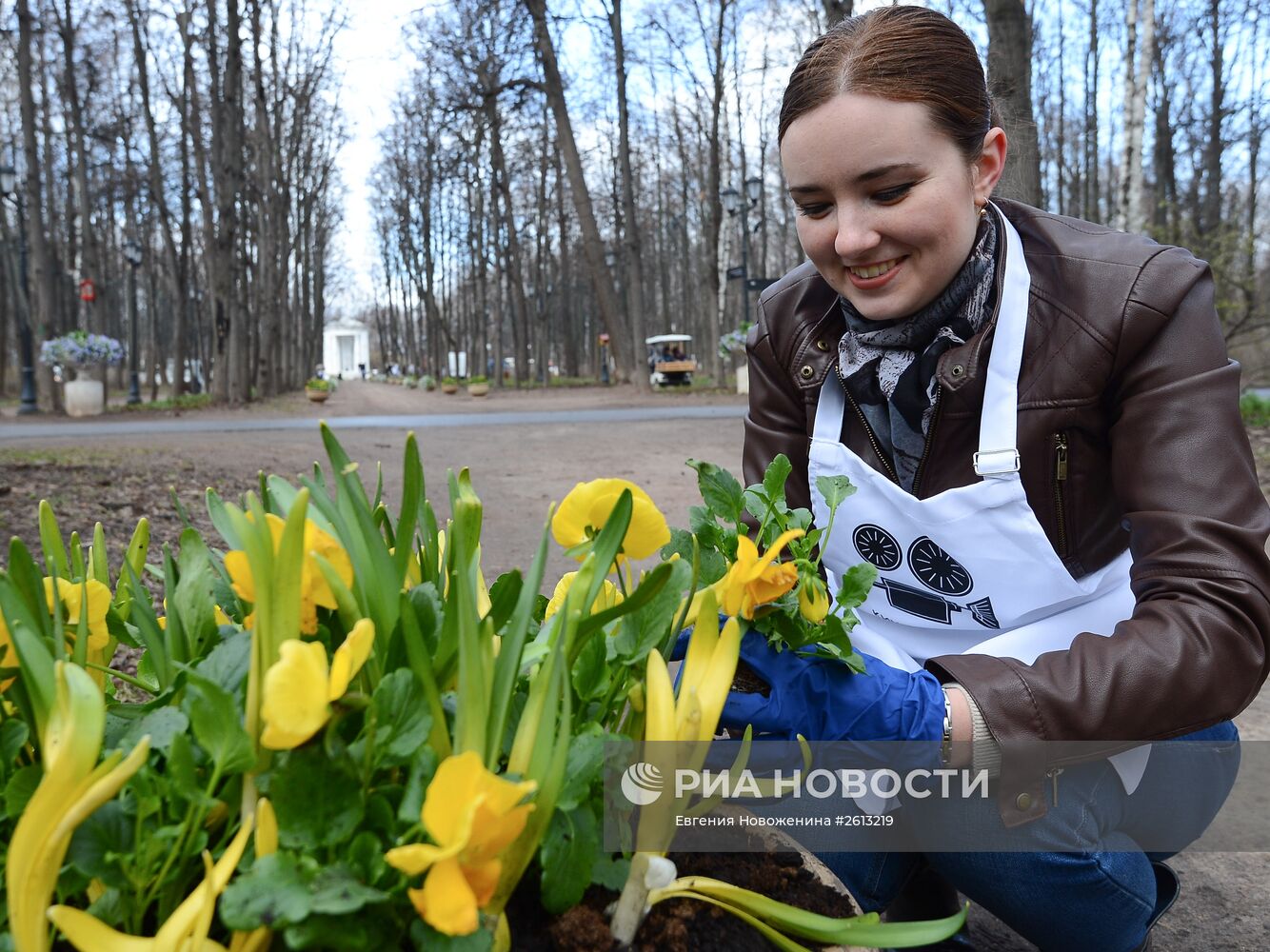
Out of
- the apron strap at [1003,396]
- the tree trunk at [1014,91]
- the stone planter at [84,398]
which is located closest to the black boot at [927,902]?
the apron strap at [1003,396]

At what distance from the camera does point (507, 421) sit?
1370 centimetres

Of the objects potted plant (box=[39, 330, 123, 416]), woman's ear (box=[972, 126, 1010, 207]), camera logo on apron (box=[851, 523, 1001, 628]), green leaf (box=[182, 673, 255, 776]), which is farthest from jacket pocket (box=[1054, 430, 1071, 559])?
potted plant (box=[39, 330, 123, 416])

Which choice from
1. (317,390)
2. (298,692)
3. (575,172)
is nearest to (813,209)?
(298,692)

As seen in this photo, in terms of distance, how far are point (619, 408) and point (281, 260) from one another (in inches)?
554

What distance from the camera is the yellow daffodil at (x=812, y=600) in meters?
0.88

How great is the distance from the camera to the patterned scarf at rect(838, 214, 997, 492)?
5.03 ft

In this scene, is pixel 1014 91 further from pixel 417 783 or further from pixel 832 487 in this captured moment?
pixel 417 783

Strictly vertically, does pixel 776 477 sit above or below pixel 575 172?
below


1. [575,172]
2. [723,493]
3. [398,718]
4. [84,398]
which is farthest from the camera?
[575,172]

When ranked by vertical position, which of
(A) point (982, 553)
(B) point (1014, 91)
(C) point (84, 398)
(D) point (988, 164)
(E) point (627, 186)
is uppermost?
(E) point (627, 186)

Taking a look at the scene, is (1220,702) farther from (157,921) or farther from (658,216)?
(658,216)

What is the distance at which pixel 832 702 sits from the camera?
109cm

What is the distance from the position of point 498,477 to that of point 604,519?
7195mm

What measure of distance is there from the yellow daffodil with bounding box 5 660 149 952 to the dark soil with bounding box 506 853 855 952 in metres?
0.31
